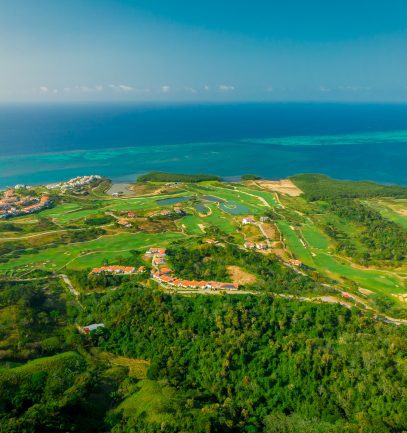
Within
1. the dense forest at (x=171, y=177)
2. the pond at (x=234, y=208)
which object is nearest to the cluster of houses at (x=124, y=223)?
the pond at (x=234, y=208)

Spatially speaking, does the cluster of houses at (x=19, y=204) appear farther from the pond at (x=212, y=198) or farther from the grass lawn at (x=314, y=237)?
the grass lawn at (x=314, y=237)

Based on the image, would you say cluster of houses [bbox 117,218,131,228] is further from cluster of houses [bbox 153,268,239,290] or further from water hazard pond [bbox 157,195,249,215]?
cluster of houses [bbox 153,268,239,290]

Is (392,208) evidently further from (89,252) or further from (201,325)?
(89,252)

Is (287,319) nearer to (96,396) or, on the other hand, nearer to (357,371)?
(357,371)

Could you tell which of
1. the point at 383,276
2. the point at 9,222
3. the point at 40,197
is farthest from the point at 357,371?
the point at 40,197

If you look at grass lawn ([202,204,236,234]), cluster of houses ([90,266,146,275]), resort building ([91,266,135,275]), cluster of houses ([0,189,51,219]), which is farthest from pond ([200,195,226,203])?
resort building ([91,266,135,275])
